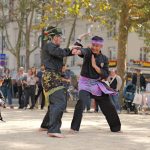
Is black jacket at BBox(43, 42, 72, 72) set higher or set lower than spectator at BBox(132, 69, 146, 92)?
higher

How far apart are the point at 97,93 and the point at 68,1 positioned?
10079mm

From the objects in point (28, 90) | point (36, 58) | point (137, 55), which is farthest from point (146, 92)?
point (36, 58)

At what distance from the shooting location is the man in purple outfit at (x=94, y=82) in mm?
10477

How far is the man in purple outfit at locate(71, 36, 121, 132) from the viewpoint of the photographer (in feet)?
34.4

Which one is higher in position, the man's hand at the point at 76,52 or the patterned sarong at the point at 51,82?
the man's hand at the point at 76,52

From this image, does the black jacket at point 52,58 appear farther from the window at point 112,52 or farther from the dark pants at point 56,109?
the window at point 112,52

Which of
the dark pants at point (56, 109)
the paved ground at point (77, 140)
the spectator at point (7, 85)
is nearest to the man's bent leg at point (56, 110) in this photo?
the dark pants at point (56, 109)

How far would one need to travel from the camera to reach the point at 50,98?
32.5 feet

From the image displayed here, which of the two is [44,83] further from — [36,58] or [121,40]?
[36,58]

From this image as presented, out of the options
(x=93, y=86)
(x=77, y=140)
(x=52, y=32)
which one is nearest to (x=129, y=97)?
(x=93, y=86)

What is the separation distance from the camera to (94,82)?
1061cm

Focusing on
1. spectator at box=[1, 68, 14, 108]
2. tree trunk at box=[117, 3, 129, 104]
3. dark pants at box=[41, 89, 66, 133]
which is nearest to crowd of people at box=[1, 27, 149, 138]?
dark pants at box=[41, 89, 66, 133]

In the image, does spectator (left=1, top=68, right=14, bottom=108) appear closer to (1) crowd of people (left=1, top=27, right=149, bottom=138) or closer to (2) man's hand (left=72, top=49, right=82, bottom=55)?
(1) crowd of people (left=1, top=27, right=149, bottom=138)

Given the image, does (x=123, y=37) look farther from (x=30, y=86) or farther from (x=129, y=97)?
(x=30, y=86)
